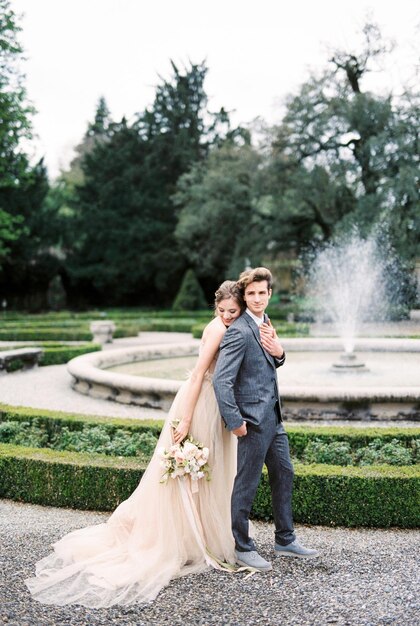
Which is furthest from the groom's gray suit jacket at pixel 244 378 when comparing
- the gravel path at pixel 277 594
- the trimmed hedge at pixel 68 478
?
the trimmed hedge at pixel 68 478

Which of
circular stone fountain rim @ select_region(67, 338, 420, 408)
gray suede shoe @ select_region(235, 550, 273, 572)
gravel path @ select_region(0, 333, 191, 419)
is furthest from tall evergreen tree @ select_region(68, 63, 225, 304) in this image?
gray suede shoe @ select_region(235, 550, 273, 572)

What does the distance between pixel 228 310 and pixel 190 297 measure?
91.2 feet

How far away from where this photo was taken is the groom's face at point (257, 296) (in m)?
3.62

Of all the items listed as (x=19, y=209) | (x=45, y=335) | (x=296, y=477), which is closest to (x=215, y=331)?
(x=296, y=477)

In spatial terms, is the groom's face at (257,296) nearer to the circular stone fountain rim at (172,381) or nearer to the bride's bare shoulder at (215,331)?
the bride's bare shoulder at (215,331)

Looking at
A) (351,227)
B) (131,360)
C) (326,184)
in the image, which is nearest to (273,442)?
(131,360)

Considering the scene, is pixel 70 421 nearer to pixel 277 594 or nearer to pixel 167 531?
pixel 167 531

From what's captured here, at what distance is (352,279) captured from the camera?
20.8 m

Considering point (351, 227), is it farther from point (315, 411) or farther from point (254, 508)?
point (254, 508)

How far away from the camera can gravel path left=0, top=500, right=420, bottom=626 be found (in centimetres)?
303

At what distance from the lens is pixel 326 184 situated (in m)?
24.3

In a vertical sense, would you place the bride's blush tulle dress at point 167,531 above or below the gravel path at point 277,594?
above

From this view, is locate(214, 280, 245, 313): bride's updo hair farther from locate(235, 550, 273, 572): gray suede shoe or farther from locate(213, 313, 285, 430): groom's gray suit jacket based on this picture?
locate(235, 550, 273, 572): gray suede shoe

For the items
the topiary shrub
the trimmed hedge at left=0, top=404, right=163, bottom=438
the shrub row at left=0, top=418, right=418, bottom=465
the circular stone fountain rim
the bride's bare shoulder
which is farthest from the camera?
the topiary shrub
